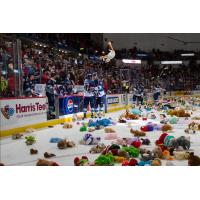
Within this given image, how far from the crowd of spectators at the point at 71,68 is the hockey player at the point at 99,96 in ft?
0.39

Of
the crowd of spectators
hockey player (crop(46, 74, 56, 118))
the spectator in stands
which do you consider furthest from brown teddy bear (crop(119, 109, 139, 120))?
the spectator in stands

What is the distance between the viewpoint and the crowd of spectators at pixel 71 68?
6113 mm

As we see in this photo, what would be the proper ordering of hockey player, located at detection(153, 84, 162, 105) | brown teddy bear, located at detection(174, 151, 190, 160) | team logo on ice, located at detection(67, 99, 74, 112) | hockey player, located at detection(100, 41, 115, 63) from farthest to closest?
team logo on ice, located at detection(67, 99, 74, 112), hockey player, located at detection(153, 84, 162, 105), hockey player, located at detection(100, 41, 115, 63), brown teddy bear, located at detection(174, 151, 190, 160)

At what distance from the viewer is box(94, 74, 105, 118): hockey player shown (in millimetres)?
7512

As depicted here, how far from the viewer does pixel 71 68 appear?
750 cm

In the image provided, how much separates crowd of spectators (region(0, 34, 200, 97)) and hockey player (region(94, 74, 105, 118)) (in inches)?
4.6

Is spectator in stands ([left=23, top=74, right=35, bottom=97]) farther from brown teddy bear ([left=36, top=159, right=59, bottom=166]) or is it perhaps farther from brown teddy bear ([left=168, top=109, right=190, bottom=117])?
brown teddy bear ([left=168, top=109, right=190, bottom=117])

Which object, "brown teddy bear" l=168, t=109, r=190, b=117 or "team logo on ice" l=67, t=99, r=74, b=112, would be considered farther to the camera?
"team logo on ice" l=67, t=99, r=74, b=112

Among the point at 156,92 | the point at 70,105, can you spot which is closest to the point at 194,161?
the point at 156,92
